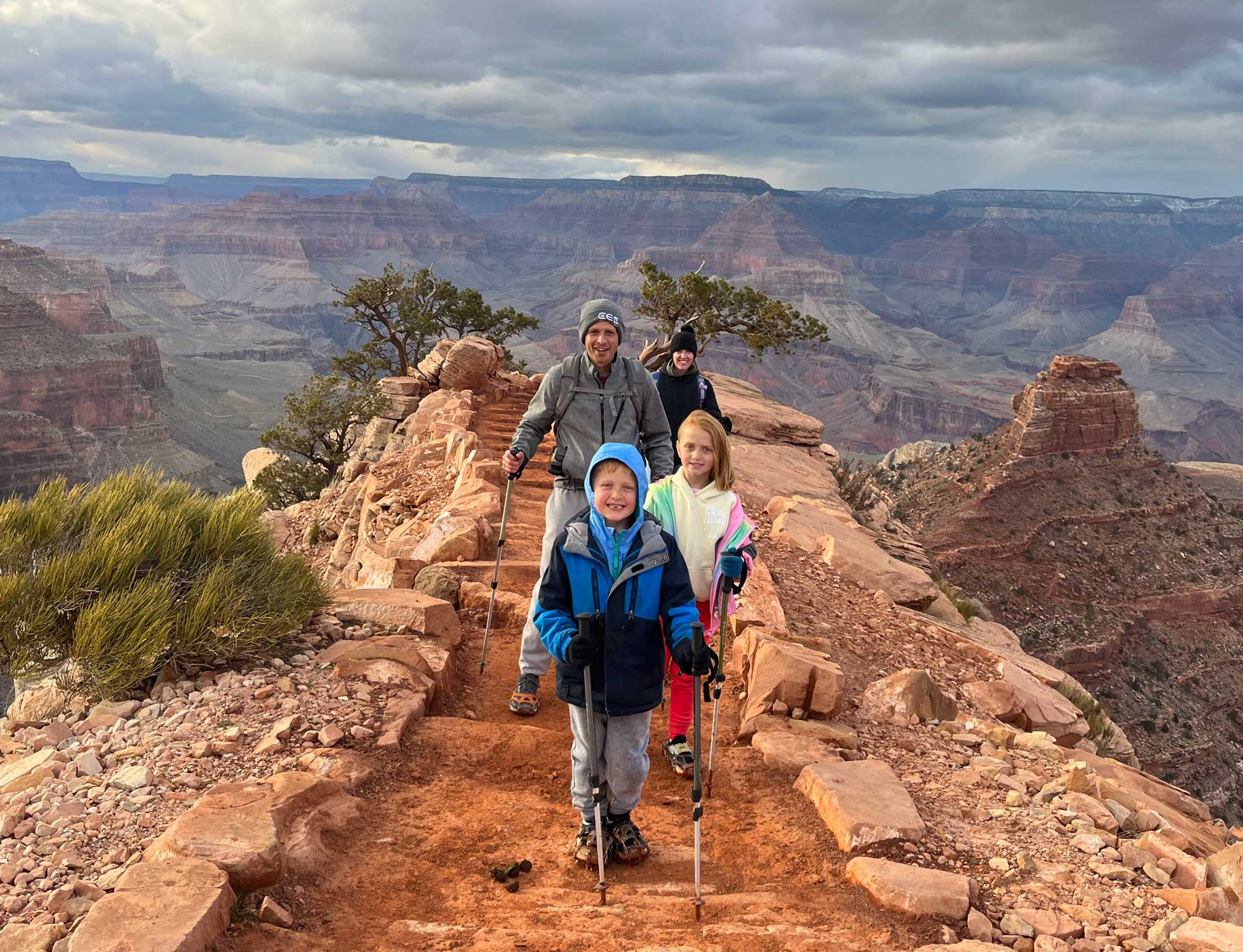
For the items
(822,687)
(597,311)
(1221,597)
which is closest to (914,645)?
(822,687)

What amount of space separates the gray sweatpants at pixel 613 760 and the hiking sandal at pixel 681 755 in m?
1.03

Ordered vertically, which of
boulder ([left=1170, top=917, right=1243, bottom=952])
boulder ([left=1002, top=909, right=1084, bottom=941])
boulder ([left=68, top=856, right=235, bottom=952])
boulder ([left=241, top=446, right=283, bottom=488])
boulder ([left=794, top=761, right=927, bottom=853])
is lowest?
boulder ([left=241, top=446, right=283, bottom=488])

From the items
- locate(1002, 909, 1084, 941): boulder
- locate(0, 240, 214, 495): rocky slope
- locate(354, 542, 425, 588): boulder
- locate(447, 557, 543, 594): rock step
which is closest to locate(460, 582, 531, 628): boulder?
locate(447, 557, 543, 594): rock step

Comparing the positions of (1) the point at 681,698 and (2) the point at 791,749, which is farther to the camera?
(2) the point at 791,749

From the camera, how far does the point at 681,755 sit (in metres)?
5.68

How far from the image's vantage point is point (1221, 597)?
52.8 m

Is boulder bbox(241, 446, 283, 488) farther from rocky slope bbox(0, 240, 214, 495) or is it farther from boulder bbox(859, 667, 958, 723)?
rocky slope bbox(0, 240, 214, 495)

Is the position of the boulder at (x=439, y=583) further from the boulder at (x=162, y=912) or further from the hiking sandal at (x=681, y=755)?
the boulder at (x=162, y=912)

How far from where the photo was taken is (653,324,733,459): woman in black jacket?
7676 millimetres

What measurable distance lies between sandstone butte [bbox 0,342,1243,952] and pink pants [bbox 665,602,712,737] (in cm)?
35

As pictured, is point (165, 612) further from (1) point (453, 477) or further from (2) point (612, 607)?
(1) point (453, 477)

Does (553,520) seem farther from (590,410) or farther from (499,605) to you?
(499,605)

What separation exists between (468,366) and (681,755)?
18720 mm

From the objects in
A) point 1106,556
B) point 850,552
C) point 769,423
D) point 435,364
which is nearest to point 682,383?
point 850,552
